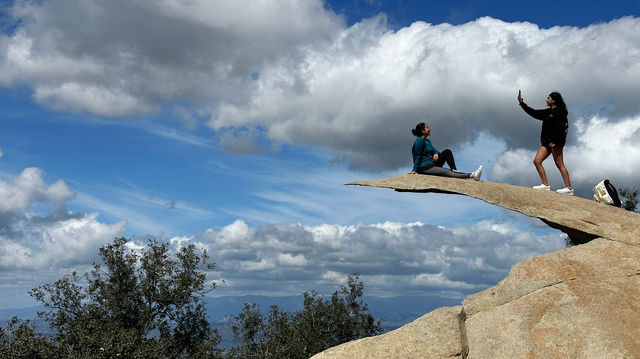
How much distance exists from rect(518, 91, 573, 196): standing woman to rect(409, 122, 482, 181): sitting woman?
2.19 metres

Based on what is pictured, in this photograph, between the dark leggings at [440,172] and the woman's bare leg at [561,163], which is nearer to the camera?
the dark leggings at [440,172]

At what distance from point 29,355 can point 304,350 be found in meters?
21.2

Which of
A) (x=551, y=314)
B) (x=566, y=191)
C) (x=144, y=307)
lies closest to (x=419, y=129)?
(x=566, y=191)

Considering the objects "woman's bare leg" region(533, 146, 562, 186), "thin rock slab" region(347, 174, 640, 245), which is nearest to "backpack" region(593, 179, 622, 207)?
"thin rock slab" region(347, 174, 640, 245)

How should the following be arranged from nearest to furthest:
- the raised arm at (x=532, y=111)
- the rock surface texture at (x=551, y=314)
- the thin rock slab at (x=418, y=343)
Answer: the rock surface texture at (x=551, y=314) → the thin rock slab at (x=418, y=343) → the raised arm at (x=532, y=111)

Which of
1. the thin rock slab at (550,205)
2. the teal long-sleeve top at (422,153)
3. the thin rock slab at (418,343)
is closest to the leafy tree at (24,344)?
the thin rock slab at (550,205)

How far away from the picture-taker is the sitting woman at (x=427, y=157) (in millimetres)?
17469

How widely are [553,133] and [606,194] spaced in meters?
2.57

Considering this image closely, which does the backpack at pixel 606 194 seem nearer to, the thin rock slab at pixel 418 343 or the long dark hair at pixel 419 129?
the long dark hair at pixel 419 129

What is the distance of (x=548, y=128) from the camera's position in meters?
17.4

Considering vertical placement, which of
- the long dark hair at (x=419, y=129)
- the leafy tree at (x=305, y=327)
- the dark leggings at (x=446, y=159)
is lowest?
the leafy tree at (x=305, y=327)

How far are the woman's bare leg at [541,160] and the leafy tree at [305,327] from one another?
33.6 m

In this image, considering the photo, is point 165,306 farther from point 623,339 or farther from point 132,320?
point 623,339

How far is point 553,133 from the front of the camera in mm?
17344
